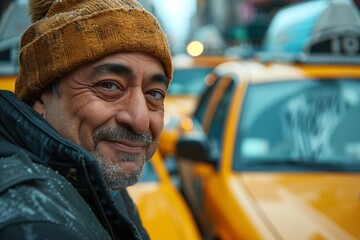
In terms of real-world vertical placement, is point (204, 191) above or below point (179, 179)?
above

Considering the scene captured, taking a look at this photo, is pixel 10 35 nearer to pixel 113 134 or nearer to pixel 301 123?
pixel 301 123

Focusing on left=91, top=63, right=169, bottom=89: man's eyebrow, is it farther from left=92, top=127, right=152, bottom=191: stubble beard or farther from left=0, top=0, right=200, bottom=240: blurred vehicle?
left=0, top=0, right=200, bottom=240: blurred vehicle

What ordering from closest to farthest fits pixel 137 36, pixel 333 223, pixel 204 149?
pixel 137 36
pixel 333 223
pixel 204 149

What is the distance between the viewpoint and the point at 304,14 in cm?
543

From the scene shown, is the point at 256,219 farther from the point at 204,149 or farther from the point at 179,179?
the point at 179,179

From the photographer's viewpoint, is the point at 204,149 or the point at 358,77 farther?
the point at 358,77

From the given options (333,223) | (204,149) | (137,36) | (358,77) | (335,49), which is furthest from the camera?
(335,49)

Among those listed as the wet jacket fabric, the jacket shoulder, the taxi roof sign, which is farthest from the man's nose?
the taxi roof sign

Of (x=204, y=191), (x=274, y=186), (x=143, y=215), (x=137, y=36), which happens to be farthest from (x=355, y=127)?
(x=137, y=36)

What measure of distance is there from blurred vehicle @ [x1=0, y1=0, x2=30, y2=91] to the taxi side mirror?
1.32m

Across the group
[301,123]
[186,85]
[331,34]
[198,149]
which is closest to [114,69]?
[198,149]

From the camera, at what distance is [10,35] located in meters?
3.69

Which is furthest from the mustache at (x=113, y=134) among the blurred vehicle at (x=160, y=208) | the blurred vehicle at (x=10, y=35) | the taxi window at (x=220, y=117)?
the taxi window at (x=220, y=117)

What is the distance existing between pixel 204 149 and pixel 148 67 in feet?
7.11
